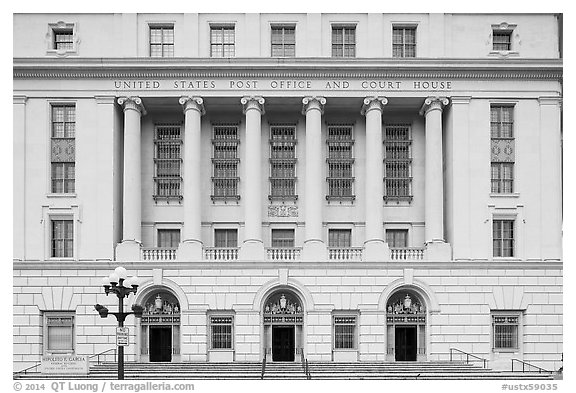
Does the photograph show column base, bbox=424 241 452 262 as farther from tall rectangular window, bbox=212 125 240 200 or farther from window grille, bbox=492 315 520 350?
tall rectangular window, bbox=212 125 240 200

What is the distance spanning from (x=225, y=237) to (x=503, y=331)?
49.0 ft

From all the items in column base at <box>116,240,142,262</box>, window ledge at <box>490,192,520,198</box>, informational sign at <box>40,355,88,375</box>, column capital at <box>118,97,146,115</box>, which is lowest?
informational sign at <box>40,355,88,375</box>

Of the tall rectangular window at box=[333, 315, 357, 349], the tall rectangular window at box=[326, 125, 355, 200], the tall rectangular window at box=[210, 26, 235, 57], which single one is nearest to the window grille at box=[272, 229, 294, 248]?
the tall rectangular window at box=[326, 125, 355, 200]

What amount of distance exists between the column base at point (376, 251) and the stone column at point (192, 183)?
326 inches

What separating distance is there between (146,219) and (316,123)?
1021 cm

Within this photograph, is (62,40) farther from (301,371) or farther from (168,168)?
(301,371)

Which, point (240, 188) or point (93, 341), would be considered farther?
point (240, 188)

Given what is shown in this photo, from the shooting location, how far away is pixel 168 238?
42.7 m

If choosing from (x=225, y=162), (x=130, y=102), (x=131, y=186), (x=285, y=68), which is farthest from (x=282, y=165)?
(x=130, y=102)

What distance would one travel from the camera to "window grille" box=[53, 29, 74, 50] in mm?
40969

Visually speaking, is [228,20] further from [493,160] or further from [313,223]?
[493,160]

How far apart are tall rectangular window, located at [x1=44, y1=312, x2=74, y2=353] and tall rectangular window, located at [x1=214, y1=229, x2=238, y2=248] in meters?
8.27

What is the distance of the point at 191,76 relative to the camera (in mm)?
41062

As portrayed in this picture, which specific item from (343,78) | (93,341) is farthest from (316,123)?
(93,341)
